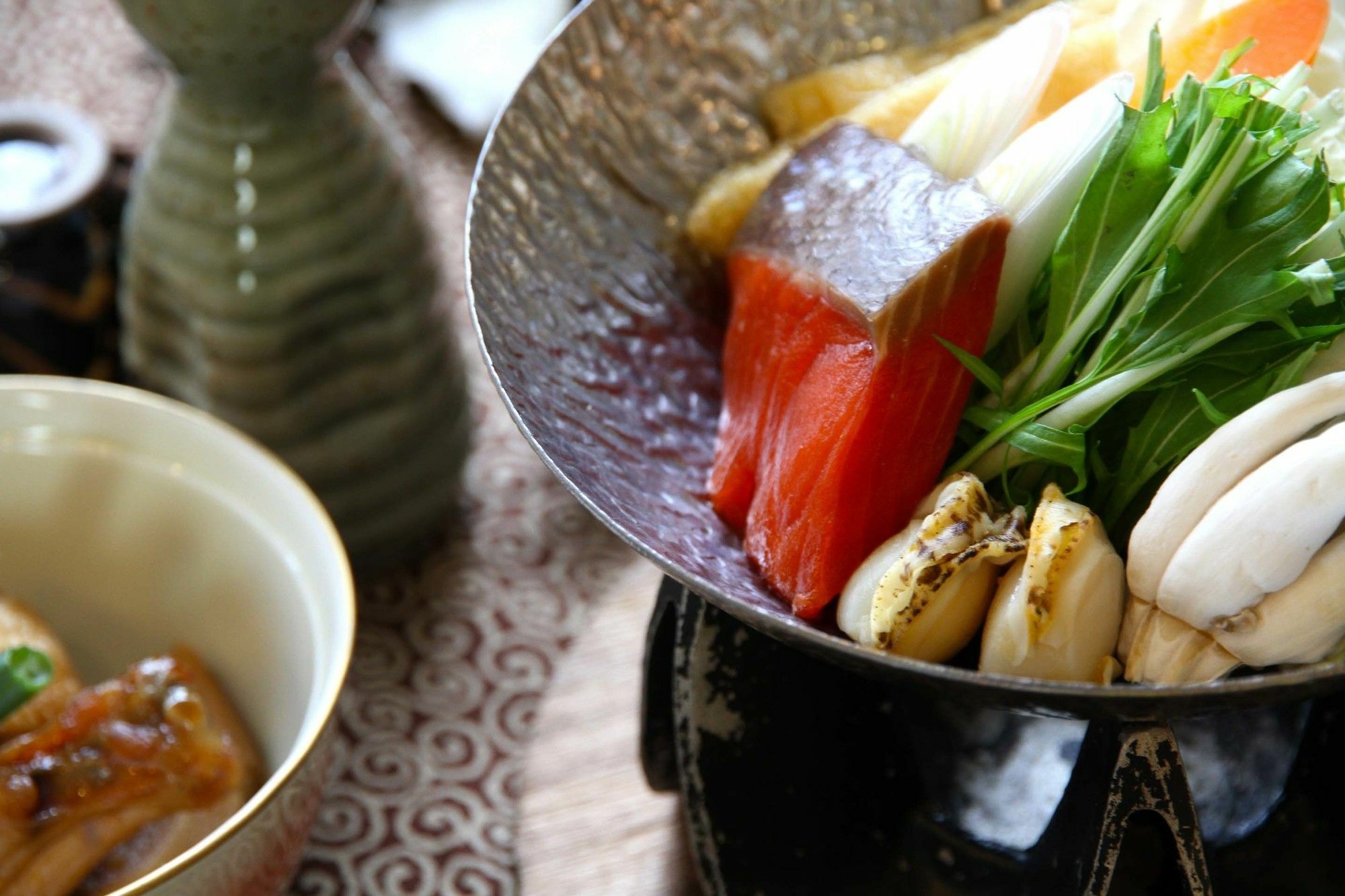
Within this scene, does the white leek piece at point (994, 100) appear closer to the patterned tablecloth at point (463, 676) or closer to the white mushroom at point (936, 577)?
the white mushroom at point (936, 577)

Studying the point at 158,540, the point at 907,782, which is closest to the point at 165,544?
the point at 158,540

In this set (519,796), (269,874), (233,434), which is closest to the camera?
(269,874)

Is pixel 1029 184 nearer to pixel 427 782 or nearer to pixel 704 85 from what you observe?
pixel 704 85

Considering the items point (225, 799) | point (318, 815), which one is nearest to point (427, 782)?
point (318, 815)

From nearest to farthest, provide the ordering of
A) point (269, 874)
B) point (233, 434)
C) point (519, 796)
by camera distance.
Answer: point (269, 874), point (233, 434), point (519, 796)

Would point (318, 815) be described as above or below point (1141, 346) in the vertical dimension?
below

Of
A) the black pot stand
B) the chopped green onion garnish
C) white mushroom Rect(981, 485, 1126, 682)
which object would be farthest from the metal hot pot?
the chopped green onion garnish

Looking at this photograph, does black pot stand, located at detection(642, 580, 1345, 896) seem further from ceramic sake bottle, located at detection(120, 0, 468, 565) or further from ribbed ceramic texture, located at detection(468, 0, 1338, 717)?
ceramic sake bottle, located at detection(120, 0, 468, 565)

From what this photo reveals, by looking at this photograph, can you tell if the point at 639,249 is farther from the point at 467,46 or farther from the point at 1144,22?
the point at 467,46
